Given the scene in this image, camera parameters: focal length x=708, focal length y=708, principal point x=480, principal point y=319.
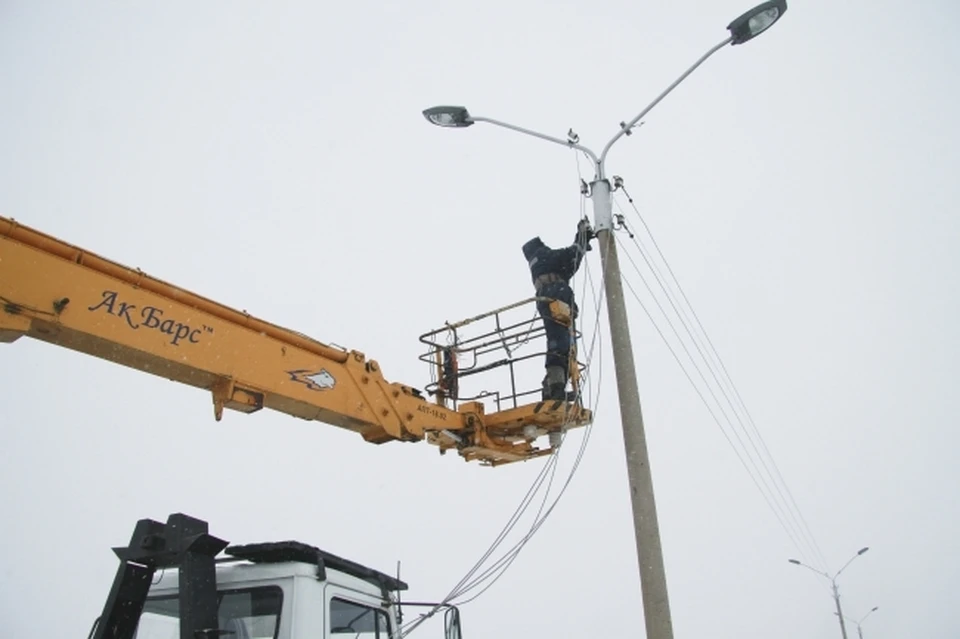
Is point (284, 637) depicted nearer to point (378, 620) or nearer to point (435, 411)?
point (378, 620)

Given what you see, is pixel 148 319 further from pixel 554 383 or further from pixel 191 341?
pixel 554 383

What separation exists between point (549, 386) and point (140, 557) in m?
4.63

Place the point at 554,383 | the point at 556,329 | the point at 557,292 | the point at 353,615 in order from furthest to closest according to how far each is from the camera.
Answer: the point at 557,292 → the point at 556,329 → the point at 554,383 → the point at 353,615

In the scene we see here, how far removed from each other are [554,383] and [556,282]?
53.1 inches

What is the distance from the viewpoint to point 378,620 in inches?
198

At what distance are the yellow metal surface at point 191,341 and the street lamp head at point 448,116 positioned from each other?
3565 mm

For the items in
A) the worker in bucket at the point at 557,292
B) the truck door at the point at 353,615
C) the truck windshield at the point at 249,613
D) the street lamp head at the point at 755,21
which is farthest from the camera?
the worker in bucket at the point at 557,292

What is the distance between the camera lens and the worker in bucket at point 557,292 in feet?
25.6

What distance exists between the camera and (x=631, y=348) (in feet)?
22.5

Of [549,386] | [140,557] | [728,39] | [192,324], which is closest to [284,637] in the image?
[140,557]

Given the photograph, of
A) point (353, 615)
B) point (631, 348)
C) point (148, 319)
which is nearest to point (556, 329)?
point (631, 348)

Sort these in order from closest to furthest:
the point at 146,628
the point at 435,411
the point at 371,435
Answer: the point at 146,628, the point at 371,435, the point at 435,411

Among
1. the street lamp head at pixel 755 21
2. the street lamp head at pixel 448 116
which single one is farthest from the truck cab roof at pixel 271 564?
the street lamp head at pixel 755 21

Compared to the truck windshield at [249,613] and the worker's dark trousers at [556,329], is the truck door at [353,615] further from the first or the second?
the worker's dark trousers at [556,329]
